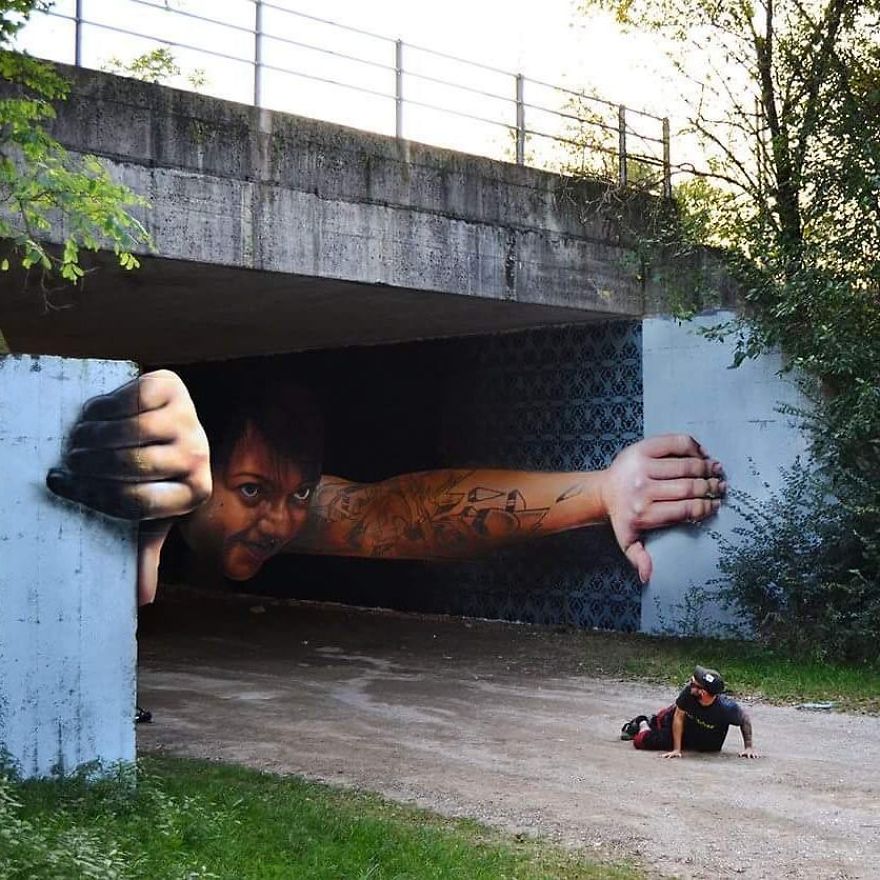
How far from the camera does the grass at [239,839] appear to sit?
4965 millimetres

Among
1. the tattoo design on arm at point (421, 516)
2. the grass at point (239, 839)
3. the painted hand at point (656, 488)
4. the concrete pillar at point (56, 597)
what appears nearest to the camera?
the grass at point (239, 839)

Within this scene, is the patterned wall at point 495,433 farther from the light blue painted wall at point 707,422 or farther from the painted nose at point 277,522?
the painted nose at point 277,522

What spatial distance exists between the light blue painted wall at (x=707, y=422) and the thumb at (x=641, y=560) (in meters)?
0.07

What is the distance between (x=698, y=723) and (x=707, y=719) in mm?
67

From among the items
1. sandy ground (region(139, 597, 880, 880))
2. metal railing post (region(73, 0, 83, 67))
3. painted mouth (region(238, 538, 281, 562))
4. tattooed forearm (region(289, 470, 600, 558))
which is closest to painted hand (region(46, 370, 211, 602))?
sandy ground (region(139, 597, 880, 880))

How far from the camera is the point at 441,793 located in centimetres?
711

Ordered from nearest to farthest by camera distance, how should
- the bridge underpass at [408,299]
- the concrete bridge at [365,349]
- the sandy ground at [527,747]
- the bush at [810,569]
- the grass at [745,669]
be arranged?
the sandy ground at [527,747], the concrete bridge at [365,349], the grass at [745,669], the bridge underpass at [408,299], the bush at [810,569]

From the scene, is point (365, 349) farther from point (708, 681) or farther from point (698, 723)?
point (708, 681)

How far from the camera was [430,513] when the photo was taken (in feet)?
54.9

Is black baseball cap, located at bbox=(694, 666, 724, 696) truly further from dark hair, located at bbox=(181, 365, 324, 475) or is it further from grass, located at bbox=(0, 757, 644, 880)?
dark hair, located at bbox=(181, 365, 324, 475)

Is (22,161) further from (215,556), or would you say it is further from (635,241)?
(215,556)

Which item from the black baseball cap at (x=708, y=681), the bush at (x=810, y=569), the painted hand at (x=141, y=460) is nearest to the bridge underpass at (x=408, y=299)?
the bush at (x=810, y=569)

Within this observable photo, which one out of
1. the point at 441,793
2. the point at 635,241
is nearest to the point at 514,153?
the point at 635,241

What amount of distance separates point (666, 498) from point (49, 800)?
9.19m
